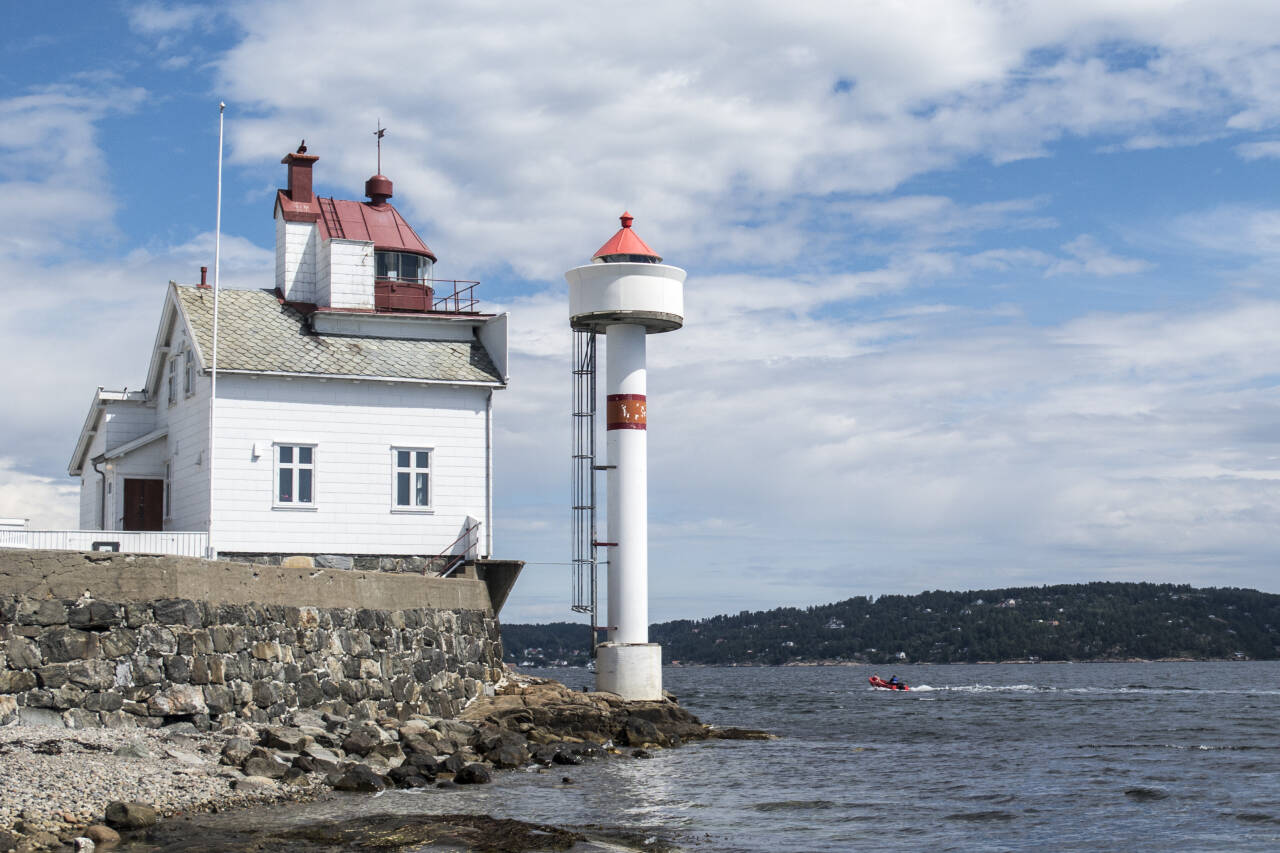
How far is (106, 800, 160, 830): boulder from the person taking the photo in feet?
51.0

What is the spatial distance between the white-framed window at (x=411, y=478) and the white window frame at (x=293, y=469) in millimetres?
1752

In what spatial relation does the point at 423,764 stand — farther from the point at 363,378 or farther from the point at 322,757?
the point at 363,378

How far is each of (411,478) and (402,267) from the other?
6132 mm

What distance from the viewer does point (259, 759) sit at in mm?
19250

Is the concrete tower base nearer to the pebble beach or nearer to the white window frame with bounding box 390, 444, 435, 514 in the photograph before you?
the white window frame with bounding box 390, 444, 435, 514

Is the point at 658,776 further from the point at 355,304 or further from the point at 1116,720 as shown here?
the point at 1116,720

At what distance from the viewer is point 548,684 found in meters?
32.3

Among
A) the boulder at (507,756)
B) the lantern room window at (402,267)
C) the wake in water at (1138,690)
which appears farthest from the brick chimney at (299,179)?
the wake in water at (1138,690)

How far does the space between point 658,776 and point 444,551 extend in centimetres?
888

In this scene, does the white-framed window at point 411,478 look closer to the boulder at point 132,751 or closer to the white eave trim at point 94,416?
the white eave trim at point 94,416

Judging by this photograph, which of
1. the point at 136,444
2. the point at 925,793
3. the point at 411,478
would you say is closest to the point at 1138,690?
the point at 411,478

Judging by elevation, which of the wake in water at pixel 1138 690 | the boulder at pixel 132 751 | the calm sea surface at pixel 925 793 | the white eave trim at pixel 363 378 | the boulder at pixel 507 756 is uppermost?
the white eave trim at pixel 363 378

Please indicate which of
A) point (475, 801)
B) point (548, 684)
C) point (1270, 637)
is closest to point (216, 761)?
point (475, 801)

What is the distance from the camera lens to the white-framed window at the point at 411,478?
3092 centimetres
